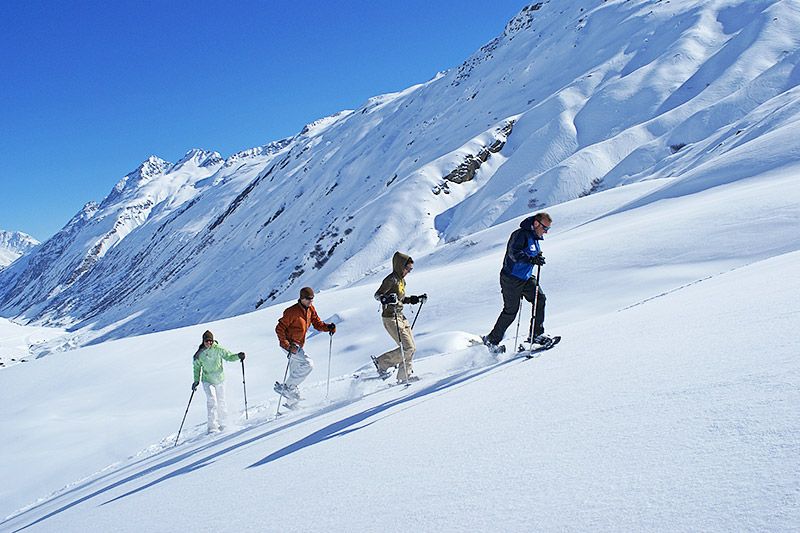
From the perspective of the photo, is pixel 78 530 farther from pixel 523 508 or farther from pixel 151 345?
pixel 151 345

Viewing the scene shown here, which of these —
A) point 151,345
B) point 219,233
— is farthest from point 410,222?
point 219,233

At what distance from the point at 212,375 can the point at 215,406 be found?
0.57 metres

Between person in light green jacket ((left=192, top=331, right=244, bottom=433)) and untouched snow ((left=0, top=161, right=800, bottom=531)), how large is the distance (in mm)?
471

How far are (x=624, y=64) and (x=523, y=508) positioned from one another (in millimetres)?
89030

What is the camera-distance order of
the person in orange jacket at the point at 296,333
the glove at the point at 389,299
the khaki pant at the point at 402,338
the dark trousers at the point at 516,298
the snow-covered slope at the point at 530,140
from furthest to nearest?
the snow-covered slope at the point at 530,140 → the person in orange jacket at the point at 296,333 → the khaki pant at the point at 402,338 → the glove at the point at 389,299 → the dark trousers at the point at 516,298

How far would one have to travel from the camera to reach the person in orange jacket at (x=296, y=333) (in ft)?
30.4

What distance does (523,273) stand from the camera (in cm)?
790

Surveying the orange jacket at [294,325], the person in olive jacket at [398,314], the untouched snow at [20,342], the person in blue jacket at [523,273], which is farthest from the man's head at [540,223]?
the untouched snow at [20,342]

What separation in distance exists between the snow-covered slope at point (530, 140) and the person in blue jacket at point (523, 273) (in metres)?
17.4

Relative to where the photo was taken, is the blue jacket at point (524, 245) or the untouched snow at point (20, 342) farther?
the untouched snow at point (20, 342)

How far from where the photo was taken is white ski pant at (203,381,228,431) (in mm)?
10148

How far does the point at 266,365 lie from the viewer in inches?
598

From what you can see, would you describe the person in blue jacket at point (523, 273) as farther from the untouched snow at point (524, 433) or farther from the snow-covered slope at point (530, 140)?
the snow-covered slope at point (530, 140)

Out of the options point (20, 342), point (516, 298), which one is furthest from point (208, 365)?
point (20, 342)
